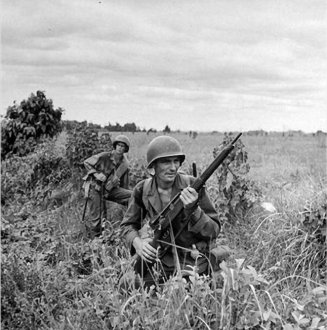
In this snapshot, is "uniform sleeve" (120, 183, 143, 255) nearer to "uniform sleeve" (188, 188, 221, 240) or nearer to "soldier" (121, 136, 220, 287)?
"soldier" (121, 136, 220, 287)

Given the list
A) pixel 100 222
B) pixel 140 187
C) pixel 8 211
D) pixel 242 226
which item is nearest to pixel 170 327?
pixel 140 187

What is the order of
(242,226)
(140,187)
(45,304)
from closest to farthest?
1. (140,187)
2. (45,304)
3. (242,226)

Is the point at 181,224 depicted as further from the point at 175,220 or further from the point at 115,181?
the point at 115,181

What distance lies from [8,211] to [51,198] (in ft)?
3.33

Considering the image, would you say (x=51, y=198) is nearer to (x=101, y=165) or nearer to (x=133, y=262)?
(x=101, y=165)

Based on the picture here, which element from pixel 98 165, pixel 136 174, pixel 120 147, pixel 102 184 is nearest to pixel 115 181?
pixel 102 184

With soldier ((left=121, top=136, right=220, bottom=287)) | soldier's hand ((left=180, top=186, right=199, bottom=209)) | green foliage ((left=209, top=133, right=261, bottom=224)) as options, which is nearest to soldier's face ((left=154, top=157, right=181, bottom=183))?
soldier ((left=121, top=136, right=220, bottom=287))

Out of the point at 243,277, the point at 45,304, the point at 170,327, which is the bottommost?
the point at 45,304

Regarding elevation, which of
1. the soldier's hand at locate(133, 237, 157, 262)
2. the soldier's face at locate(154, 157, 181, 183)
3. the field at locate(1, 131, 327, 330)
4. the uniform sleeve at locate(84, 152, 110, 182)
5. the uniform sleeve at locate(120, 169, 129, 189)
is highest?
the soldier's face at locate(154, 157, 181, 183)

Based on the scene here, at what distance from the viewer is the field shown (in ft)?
13.8

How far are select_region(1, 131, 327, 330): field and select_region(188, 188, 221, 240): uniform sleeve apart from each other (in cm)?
38

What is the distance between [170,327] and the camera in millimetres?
4223

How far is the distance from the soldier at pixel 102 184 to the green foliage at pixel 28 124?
6070mm

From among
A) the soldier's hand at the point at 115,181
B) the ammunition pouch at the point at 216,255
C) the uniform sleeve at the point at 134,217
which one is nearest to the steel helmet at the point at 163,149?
the uniform sleeve at the point at 134,217
